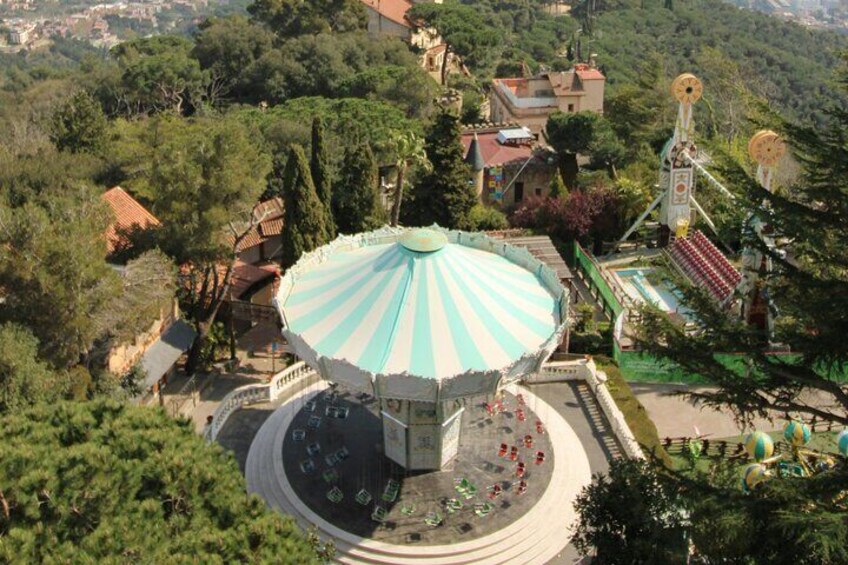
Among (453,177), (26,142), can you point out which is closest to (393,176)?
(453,177)

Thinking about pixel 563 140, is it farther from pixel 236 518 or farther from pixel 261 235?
pixel 236 518

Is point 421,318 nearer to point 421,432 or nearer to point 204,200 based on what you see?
point 421,432

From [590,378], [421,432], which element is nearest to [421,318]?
[421,432]

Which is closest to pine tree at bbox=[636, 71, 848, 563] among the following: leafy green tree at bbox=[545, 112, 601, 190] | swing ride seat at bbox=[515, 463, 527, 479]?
swing ride seat at bbox=[515, 463, 527, 479]

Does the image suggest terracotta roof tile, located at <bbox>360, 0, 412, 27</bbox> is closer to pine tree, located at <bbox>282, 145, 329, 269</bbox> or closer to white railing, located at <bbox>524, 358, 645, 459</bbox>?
pine tree, located at <bbox>282, 145, 329, 269</bbox>

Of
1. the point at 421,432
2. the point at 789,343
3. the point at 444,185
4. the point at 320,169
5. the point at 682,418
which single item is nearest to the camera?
the point at 789,343

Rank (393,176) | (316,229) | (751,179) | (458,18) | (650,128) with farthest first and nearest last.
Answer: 1. (458,18)
2. (650,128)
3. (393,176)
4. (316,229)
5. (751,179)
